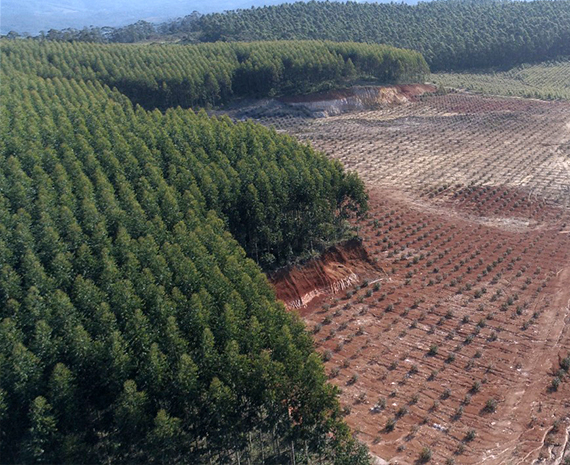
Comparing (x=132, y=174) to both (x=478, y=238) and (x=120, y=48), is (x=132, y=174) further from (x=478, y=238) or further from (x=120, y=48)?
(x=120, y=48)

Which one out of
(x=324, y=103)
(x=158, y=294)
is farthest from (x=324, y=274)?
(x=324, y=103)

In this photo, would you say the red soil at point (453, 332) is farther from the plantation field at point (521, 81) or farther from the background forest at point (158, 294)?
the plantation field at point (521, 81)

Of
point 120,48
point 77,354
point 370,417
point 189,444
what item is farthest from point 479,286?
point 120,48

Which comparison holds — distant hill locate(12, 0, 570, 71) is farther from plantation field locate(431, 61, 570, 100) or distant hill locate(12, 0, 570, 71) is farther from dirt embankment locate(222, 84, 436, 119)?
dirt embankment locate(222, 84, 436, 119)

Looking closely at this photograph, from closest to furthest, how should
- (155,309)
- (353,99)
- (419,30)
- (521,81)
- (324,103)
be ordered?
(155,309)
(324,103)
(353,99)
(521,81)
(419,30)

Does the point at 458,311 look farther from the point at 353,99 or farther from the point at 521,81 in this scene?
the point at 521,81

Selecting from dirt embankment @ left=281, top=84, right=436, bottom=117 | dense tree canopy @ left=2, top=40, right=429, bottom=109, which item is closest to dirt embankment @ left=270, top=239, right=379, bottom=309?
dirt embankment @ left=281, top=84, right=436, bottom=117

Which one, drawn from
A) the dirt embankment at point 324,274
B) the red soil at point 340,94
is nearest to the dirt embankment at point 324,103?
the red soil at point 340,94

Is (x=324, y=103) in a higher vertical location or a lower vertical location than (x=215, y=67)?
lower
